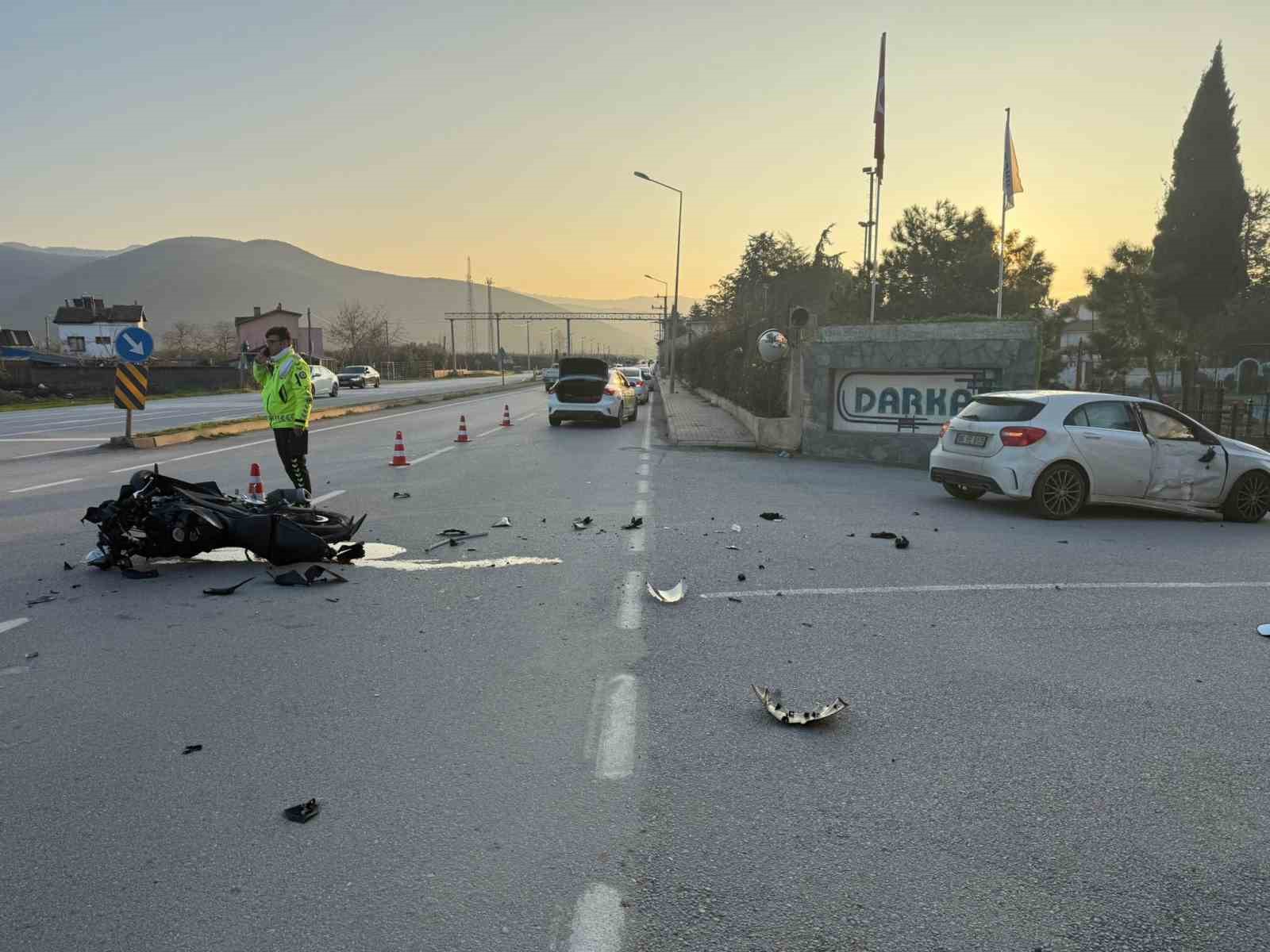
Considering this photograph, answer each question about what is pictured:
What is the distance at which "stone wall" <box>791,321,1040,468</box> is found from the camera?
53.1 ft

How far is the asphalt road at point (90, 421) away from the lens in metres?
18.7

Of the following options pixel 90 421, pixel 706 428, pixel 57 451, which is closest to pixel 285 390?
pixel 57 451

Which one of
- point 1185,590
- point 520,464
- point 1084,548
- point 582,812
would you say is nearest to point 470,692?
point 582,812

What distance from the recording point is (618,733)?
4.09 metres

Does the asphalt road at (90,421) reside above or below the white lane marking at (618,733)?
below

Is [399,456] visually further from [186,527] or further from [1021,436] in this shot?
[1021,436]

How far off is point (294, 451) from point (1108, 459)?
9399 millimetres

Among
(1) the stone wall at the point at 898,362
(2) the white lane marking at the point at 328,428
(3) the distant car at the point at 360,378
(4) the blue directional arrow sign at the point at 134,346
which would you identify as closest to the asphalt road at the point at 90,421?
(4) the blue directional arrow sign at the point at 134,346

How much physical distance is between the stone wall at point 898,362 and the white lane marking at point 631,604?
11.0 m

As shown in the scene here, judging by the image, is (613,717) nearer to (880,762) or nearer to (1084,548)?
(880,762)

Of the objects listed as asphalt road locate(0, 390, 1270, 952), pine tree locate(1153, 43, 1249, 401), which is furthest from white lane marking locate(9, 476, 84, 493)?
pine tree locate(1153, 43, 1249, 401)

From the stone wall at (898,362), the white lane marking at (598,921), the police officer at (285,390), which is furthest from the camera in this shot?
the stone wall at (898,362)

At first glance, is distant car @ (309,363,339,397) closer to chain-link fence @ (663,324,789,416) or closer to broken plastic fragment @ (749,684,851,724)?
chain-link fence @ (663,324,789,416)

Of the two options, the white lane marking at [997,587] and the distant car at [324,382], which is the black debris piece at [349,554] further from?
the distant car at [324,382]
